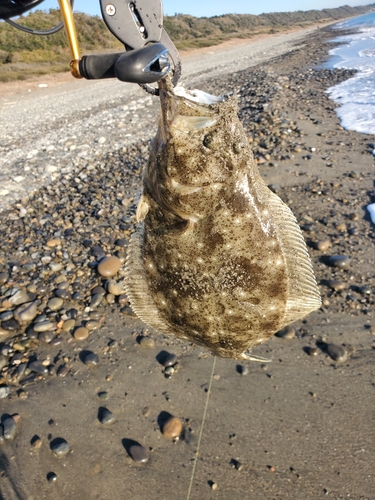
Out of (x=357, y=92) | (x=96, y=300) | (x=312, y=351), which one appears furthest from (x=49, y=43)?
(x=312, y=351)

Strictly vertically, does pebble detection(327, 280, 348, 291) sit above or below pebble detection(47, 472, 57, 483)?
above

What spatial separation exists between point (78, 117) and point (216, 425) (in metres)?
15.6

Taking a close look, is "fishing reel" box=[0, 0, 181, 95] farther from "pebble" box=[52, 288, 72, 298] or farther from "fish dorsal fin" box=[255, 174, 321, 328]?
"pebble" box=[52, 288, 72, 298]

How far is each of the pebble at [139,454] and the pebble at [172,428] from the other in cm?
29

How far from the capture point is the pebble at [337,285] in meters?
6.01

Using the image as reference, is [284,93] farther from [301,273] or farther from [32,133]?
[301,273]

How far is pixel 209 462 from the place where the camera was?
4137mm

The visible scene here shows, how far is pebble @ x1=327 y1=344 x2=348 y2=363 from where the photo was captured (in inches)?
196

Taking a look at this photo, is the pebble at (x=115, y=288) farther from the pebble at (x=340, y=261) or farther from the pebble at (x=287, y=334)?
the pebble at (x=340, y=261)

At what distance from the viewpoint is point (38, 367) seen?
5.15 meters

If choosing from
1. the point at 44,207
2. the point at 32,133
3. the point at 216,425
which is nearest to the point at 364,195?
Result: the point at 216,425

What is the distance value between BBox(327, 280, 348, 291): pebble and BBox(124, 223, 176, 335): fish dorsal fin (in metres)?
3.88

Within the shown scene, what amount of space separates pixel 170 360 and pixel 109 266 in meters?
2.23

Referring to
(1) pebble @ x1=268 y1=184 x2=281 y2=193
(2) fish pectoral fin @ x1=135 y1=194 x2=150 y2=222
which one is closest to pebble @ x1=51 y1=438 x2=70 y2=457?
(2) fish pectoral fin @ x1=135 y1=194 x2=150 y2=222
